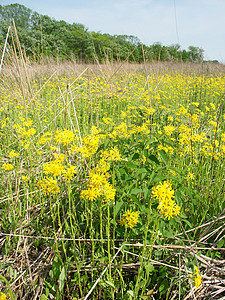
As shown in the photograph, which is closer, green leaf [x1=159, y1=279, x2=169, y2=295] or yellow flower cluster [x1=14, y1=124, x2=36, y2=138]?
green leaf [x1=159, y1=279, x2=169, y2=295]

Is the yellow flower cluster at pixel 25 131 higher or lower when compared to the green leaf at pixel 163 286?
higher

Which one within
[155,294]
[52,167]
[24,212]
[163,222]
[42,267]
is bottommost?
[155,294]

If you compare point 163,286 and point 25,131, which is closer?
point 163,286

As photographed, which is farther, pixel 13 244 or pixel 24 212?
pixel 24 212

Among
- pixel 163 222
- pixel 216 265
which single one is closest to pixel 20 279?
pixel 163 222

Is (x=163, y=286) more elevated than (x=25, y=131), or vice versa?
(x=25, y=131)

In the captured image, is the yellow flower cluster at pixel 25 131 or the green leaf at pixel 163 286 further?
the yellow flower cluster at pixel 25 131

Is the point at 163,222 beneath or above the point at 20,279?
above

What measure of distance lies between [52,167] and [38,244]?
779 millimetres

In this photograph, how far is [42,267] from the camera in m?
1.34

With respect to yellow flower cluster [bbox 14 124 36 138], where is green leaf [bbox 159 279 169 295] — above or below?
below

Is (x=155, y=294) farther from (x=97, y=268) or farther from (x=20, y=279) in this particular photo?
(x=20, y=279)

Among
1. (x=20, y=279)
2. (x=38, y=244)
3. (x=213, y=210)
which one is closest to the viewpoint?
(x=20, y=279)

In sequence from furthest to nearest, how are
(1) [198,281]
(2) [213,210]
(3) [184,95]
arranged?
(3) [184,95], (2) [213,210], (1) [198,281]
